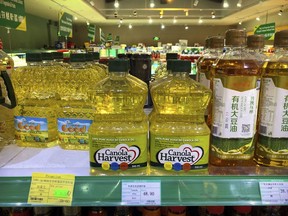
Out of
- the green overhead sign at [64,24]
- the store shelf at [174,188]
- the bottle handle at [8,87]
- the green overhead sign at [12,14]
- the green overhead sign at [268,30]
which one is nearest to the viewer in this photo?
the store shelf at [174,188]

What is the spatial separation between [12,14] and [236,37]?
296 cm

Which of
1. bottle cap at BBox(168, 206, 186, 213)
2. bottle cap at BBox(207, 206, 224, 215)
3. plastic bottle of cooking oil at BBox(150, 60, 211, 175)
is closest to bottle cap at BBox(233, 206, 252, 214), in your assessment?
bottle cap at BBox(207, 206, 224, 215)

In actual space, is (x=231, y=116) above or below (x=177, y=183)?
above

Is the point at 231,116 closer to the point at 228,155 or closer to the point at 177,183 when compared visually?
the point at 228,155

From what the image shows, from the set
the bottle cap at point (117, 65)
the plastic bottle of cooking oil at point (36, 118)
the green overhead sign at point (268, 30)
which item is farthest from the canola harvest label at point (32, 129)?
the green overhead sign at point (268, 30)

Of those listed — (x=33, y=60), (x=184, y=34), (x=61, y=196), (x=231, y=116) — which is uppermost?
(x=184, y=34)

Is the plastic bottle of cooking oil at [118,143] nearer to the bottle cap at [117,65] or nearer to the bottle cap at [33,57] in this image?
the bottle cap at [117,65]

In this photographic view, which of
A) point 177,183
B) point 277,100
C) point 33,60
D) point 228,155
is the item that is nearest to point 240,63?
point 277,100

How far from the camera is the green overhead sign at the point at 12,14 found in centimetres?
286

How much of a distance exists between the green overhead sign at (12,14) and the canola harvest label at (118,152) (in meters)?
2.55

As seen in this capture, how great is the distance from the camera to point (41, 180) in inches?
29.4

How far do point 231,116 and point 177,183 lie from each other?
0.23 metres

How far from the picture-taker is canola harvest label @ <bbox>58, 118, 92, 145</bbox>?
3.27ft

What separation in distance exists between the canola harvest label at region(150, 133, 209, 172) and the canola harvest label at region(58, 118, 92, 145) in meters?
0.32
